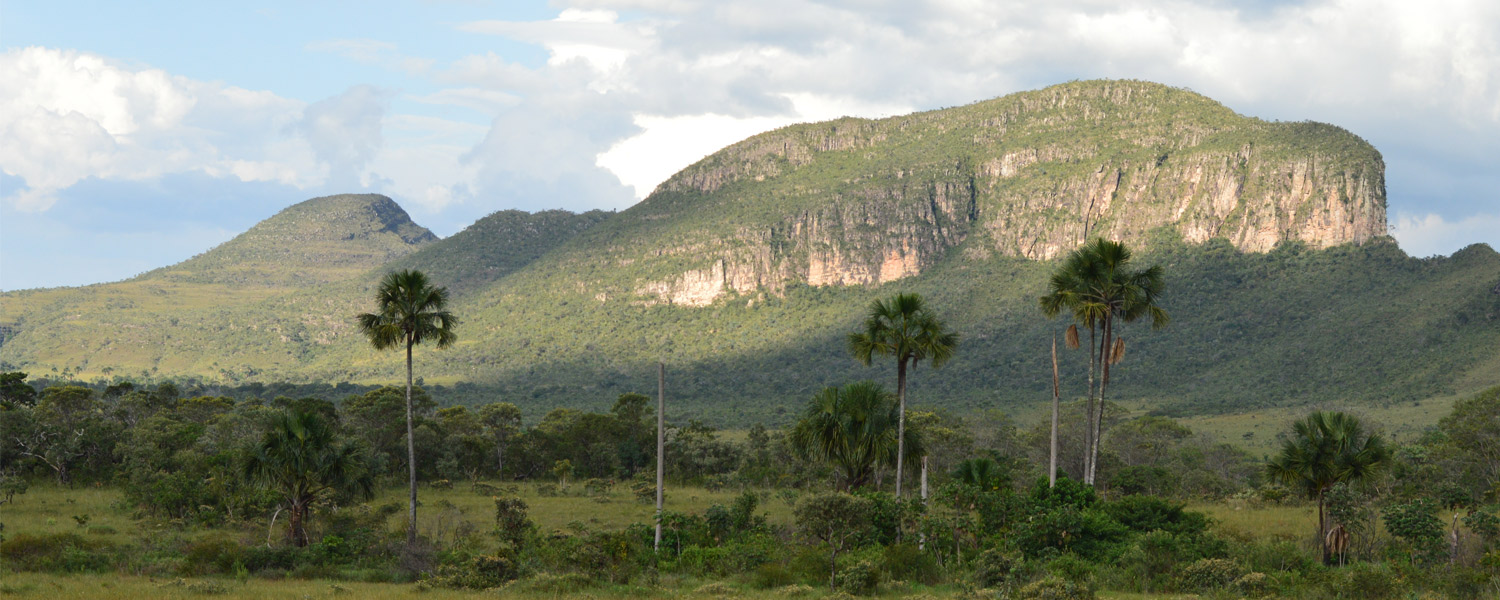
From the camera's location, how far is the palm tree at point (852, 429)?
32.5 m

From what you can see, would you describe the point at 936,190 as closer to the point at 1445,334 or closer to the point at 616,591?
the point at 1445,334

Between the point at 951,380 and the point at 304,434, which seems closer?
the point at 304,434

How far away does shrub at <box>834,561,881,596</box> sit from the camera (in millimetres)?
24828

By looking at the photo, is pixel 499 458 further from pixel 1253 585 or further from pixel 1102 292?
pixel 1253 585

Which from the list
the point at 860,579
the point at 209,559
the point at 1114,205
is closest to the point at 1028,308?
the point at 1114,205

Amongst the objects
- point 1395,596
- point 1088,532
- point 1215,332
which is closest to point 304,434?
point 1088,532

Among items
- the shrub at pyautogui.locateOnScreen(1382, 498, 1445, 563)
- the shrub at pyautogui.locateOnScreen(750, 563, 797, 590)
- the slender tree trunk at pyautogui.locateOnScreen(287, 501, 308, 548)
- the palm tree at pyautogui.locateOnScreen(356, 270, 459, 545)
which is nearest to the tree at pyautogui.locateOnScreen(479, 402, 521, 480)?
the slender tree trunk at pyautogui.locateOnScreen(287, 501, 308, 548)

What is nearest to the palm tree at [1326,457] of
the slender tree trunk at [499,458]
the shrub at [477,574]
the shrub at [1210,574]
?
the shrub at [1210,574]

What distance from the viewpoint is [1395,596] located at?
869 inches

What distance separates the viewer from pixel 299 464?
30.9 meters

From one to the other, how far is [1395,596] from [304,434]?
93.6 feet

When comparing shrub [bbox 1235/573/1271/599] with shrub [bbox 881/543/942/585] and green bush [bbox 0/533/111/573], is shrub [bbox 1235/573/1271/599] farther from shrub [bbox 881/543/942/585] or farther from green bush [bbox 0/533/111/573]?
green bush [bbox 0/533/111/573]

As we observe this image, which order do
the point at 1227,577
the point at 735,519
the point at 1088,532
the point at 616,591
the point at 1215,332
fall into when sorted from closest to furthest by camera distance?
1. the point at 1227,577
2. the point at 616,591
3. the point at 1088,532
4. the point at 735,519
5. the point at 1215,332

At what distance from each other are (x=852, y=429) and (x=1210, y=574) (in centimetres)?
1145
